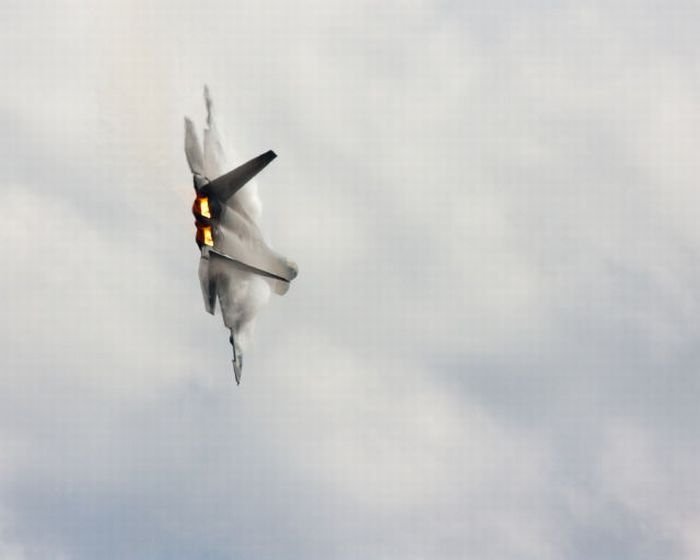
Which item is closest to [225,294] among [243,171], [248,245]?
[248,245]

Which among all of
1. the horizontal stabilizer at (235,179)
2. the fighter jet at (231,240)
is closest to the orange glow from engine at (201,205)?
the fighter jet at (231,240)

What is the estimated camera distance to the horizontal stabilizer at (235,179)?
288 feet

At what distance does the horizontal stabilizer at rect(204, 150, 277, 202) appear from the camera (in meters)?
87.9

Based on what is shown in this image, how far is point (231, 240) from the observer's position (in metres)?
93.8

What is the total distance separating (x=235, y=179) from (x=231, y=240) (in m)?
6.23

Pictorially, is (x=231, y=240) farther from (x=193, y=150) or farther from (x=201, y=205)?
(x=193, y=150)

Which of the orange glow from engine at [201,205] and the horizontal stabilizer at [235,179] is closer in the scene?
the horizontal stabilizer at [235,179]

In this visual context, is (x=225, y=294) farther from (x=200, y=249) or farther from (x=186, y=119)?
(x=186, y=119)

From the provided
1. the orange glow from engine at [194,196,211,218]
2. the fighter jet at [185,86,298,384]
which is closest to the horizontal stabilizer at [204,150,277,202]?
the fighter jet at [185,86,298,384]

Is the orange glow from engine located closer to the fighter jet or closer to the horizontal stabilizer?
the fighter jet

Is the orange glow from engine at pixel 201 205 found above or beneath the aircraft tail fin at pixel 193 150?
beneath

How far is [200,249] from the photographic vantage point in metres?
91.4

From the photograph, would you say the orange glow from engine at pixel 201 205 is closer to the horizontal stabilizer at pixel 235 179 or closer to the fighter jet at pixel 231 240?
the fighter jet at pixel 231 240

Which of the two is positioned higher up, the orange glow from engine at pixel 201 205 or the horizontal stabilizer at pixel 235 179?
the horizontal stabilizer at pixel 235 179
